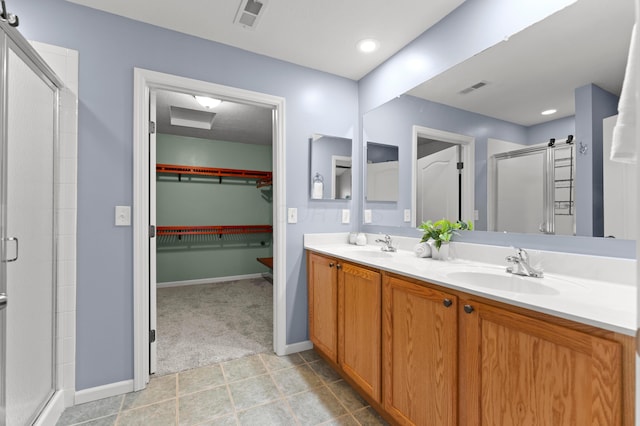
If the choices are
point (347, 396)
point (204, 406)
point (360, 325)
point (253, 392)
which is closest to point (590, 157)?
point (360, 325)

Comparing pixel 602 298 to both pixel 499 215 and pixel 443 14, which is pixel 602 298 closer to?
pixel 499 215

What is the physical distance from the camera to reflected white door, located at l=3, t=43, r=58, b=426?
1.16 m

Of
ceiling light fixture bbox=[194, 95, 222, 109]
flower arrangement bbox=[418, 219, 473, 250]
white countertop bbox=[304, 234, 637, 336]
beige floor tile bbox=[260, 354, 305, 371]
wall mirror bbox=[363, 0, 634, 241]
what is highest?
ceiling light fixture bbox=[194, 95, 222, 109]

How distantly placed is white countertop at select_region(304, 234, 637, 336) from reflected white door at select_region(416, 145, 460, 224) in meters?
0.26

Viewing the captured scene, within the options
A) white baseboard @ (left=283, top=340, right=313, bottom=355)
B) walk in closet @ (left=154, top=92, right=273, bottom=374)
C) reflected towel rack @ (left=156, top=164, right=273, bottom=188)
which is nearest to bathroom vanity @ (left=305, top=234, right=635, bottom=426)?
white baseboard @ (left=283, top=340, right=313, bottom=355)

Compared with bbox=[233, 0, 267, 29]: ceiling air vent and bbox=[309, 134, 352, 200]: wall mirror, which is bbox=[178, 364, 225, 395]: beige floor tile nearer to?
bbox=[309, 134, 352, 200]: wall mirror

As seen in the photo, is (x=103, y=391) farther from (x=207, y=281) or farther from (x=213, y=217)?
(x=213, y=217)

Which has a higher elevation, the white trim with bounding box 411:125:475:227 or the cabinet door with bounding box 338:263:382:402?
the white trim with bounding box 411:125:475:227

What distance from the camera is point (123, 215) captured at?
177 cm

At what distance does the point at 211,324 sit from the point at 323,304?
4.83 ft

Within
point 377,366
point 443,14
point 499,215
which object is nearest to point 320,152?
point 443,14

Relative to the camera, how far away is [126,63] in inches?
70.1

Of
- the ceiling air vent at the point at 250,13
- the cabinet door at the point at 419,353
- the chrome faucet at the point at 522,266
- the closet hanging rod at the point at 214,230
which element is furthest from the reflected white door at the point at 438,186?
A: the closet hanging rod at the point at 214,230

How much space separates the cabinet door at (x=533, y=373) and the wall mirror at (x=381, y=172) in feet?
4.54
